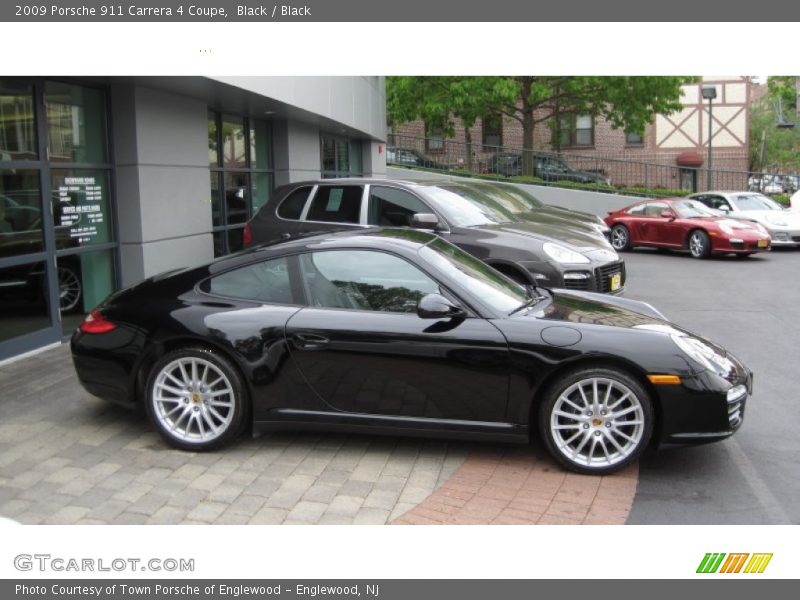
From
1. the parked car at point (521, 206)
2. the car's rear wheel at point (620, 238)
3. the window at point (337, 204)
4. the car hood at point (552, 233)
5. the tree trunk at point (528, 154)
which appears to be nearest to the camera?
the car hood at point (552, 233)

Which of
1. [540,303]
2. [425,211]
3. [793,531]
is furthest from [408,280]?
[425,211]

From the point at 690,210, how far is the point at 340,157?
854 centimetres

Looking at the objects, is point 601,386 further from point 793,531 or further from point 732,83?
point 732,83

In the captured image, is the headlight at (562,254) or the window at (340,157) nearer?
the headlight at (562,254)

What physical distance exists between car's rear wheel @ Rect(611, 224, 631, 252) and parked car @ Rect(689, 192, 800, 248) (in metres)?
2.54

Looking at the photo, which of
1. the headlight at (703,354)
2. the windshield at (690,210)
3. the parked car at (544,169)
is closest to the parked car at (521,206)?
the headlight at (703,354)

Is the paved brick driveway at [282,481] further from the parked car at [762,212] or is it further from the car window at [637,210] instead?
the parked car at [762,212]

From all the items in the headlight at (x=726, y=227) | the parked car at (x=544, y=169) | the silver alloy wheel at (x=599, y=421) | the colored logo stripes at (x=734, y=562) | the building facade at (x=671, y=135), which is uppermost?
the building facade at (x=671, y=135)

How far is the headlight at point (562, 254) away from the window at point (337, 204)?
7.29 ft

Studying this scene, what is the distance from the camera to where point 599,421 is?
4.65m

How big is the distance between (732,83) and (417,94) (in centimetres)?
1973

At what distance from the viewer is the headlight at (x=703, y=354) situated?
184 inches

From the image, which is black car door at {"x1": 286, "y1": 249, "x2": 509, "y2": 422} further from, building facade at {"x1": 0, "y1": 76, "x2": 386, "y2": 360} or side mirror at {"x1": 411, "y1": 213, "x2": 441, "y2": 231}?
side mirror at {"x1": 411, "y1": 213, "x2": 441, "y2": 231}

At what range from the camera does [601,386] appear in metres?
4.67
